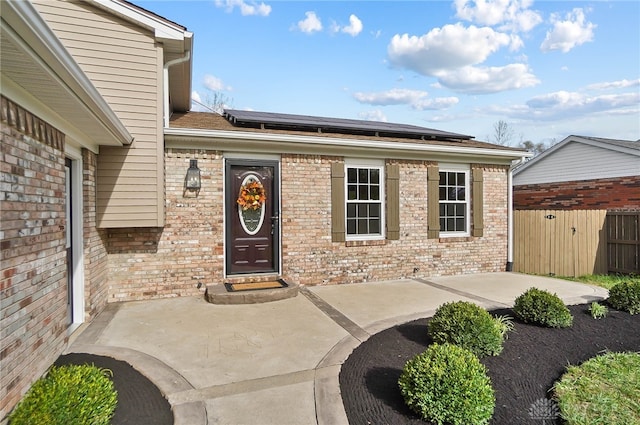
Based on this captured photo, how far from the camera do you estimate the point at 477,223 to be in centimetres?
778

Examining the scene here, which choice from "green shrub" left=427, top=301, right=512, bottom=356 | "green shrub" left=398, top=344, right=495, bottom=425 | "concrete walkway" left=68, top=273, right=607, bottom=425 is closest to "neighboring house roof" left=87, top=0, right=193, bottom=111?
"concrete walkway" left=68, top=273, right=607, bottom=425

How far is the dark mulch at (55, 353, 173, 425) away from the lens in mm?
2285

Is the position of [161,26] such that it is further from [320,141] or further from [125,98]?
[320,141]

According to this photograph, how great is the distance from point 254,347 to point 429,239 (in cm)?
494

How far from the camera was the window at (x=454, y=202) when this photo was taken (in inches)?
300

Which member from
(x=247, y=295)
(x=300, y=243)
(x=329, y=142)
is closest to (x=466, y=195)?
(x=329, y=142)

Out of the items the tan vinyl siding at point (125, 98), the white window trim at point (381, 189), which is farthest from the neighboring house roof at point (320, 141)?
the tan vinyl siding at point (125, 98)

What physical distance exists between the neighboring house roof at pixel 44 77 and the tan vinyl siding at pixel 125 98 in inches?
46.1

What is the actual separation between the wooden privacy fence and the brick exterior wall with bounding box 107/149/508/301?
68cm

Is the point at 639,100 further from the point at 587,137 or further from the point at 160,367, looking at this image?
the point at 160,367

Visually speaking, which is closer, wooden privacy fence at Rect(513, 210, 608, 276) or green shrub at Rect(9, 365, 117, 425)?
green shrub at Rect(9, 365, 117, 425)

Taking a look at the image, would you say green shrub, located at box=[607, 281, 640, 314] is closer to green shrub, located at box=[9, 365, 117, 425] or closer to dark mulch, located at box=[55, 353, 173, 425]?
dark mulch, located at box=[55, 353, 173, 425]

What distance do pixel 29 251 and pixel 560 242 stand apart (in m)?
9.56

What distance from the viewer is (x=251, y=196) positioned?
19.7 ft
